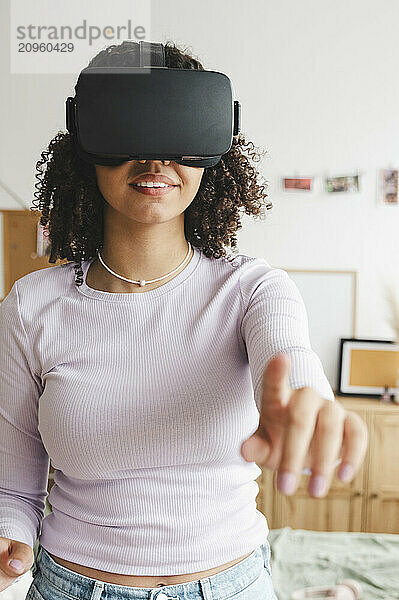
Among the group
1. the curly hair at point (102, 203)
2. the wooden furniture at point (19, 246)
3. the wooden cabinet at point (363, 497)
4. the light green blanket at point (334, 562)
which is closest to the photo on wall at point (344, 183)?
the wooden cabinet at point (363, 497)

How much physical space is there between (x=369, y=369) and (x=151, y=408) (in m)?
2.59

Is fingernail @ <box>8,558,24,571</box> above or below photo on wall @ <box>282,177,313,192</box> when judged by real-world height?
below

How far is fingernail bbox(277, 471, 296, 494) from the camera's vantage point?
48 cm

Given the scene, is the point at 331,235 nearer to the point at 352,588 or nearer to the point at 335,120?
the point at 335,120

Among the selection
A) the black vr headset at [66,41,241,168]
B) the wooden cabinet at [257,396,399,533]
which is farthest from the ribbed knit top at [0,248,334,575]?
the wooden cabinet at [257,396,399,533]

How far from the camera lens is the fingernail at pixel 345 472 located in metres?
0.49

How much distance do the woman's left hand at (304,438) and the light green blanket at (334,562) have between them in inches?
68.4

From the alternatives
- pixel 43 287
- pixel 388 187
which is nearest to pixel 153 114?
pixel 43 287

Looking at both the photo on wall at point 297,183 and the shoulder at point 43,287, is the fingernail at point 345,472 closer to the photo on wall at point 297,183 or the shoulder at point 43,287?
the shoulder at point 43,287

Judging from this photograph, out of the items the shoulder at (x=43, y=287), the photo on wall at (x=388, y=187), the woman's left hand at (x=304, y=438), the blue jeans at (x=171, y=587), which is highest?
the photo on wall at (x=388, y=187)

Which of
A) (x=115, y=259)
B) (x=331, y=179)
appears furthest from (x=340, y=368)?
(x=115, y=259)

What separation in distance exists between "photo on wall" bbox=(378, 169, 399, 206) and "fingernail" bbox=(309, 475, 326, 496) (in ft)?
9.84

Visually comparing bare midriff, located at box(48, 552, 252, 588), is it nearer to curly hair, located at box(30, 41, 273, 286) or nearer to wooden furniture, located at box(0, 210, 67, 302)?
curly hair, located at box(30, 41, 273, 286)

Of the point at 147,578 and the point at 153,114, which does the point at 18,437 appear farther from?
the point at 153,114
